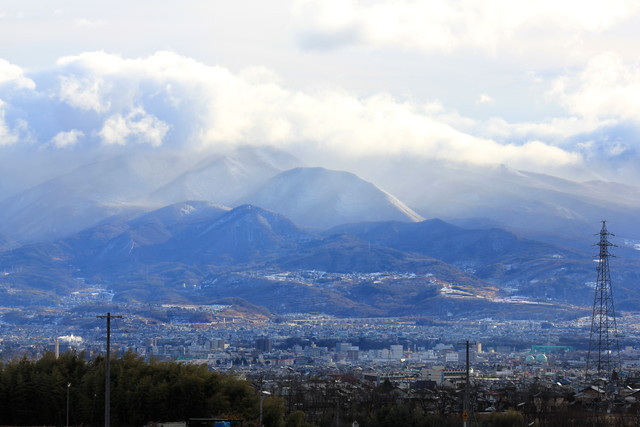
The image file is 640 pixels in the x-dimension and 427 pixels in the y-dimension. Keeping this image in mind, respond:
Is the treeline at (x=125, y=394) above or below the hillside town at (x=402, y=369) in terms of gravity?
above

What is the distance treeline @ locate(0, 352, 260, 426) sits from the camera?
66.1 metres

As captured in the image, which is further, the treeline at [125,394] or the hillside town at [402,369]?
the hillside town at [402,369]

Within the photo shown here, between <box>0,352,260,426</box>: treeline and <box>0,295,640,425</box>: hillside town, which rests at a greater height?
<box>0,352,260,426</box>: treeline

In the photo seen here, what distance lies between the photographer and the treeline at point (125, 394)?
66.1 metres

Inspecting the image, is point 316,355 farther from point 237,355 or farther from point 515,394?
point 515,394

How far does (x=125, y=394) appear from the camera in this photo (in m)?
66.5

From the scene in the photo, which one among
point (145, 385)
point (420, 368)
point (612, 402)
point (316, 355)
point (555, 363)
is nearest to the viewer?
point (145, 385)

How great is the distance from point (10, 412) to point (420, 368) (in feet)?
280

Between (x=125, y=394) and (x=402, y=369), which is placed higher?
(x=125, y=394)

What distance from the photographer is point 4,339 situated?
194 metres

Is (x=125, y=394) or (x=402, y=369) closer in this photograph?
(x=125, y=394)

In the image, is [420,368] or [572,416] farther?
[420,368]

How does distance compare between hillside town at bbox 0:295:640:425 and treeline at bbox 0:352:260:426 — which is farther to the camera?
hillside town at bbox 0:295:640:425

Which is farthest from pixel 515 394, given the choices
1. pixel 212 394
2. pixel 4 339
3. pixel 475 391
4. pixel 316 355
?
pixel 4 339
